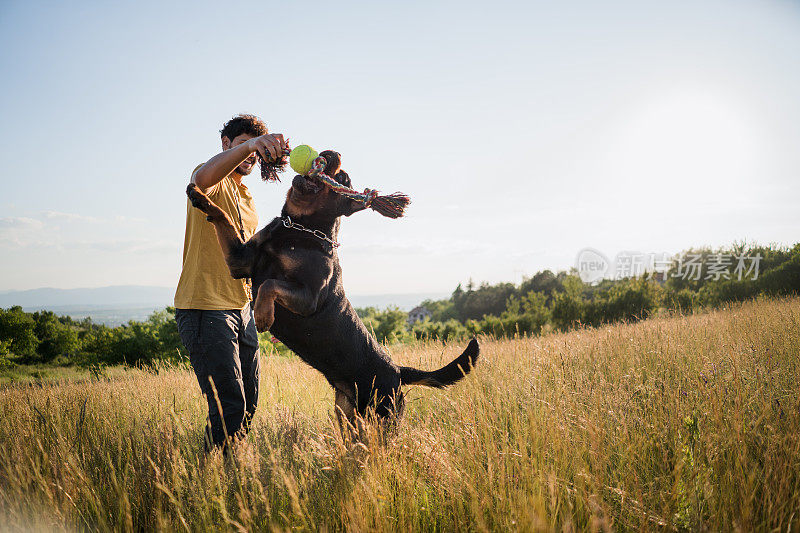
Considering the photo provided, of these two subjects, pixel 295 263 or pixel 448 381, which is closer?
pixel 295 263

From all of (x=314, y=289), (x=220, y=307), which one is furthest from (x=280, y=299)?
(x=220, y=307)

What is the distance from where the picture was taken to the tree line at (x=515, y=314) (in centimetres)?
831

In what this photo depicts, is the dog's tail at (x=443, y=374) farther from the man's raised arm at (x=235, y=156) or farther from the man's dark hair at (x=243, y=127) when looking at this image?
the man's dark hair at (x=243, y=127)

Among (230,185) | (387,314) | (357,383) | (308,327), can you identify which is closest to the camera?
(308,327)

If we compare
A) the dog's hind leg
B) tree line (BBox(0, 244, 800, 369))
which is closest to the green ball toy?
the dog's hind leg

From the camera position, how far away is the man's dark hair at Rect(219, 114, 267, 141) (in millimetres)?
2654

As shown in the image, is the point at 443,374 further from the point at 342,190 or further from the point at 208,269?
the point at 208,269

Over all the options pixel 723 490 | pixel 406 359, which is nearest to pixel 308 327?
pixel 723 490

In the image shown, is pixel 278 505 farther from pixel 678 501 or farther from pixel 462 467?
pixel 678 501

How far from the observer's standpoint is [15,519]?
1887mm

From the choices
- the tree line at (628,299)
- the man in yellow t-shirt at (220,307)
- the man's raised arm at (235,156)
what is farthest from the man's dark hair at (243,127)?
the tree line at (628,299)

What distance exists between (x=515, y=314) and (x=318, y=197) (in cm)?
1343

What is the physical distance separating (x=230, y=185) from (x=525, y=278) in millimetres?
22690

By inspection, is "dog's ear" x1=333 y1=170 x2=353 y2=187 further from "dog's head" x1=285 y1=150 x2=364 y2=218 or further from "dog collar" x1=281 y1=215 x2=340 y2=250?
"dog collar" x1=281 y1=215 x2=340 y2=250
